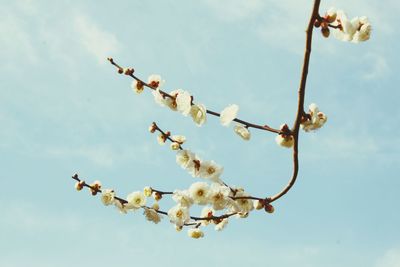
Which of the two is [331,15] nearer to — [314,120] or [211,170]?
[314,120]

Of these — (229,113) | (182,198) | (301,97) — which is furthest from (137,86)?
(301,97)

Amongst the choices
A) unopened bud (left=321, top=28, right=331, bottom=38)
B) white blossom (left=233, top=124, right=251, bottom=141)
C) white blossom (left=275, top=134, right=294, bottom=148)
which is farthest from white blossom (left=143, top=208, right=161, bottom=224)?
unopened bud (left=321, top=28, right=331, bottom=38)

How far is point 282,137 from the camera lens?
4.20 metres

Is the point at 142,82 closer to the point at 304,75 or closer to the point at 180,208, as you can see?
the point at 180,208

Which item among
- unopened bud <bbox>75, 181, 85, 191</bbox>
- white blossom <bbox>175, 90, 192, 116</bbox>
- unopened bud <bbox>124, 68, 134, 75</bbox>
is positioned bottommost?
unopened bud <bbox>75, 181, 85, 191</bbox>

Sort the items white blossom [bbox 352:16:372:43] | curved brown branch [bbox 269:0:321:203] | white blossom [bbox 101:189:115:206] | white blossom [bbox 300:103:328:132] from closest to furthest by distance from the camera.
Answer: curved brown branch [bbox 269:0:321:203] → white blossom [bbox 352:16:372:43] → white blossom [bbox 300:103:328:132] → white blossom [bbox 101:189:115:206]

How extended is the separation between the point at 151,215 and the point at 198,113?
56.0 inches

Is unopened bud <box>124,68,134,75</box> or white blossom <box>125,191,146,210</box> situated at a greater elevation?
unopened bud <box>124,68,134,75</box>

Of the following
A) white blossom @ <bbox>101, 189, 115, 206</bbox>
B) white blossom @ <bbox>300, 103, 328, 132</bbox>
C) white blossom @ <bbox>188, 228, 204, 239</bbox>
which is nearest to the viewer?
white blossom @ <bbox>300, 103, 328, 132</bbox>

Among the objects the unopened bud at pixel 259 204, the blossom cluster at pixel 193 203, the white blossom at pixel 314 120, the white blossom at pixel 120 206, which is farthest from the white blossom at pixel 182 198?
the white blossom at pixel 314 120

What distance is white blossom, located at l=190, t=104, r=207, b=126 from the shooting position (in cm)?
452

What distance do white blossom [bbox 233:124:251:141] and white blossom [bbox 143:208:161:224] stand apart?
1.44 metres

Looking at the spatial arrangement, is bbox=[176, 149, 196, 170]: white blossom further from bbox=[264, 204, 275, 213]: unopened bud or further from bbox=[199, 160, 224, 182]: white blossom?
bbox=[264, 204, 275, 213]: unopened bud

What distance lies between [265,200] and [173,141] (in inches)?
44.5
